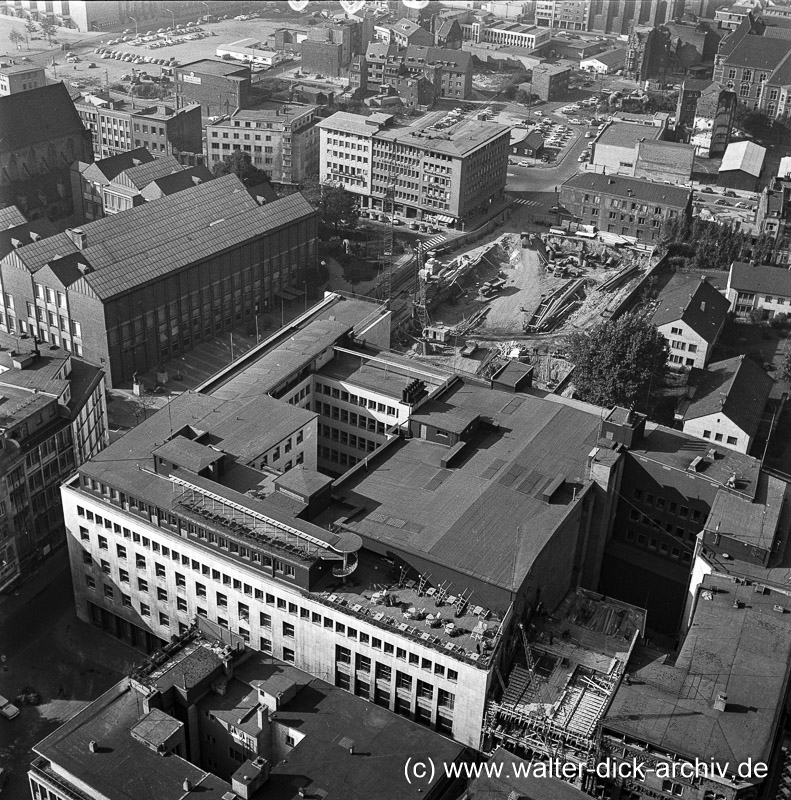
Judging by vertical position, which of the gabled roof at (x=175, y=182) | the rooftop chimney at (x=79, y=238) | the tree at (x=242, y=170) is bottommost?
the tree at (x=242, y=170)

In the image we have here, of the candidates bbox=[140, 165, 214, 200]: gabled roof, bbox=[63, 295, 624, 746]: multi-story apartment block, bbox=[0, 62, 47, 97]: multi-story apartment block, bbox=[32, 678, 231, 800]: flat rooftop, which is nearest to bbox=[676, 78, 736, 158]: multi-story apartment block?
bbox=[140, 165, 214, 200]: gabled roof

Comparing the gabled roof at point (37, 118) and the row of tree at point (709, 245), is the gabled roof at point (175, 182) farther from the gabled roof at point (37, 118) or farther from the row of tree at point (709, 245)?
the row of tree at point (709, 245)

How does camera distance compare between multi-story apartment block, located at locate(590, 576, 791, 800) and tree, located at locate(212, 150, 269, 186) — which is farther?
tree, located at locate(212, 150, 269, 186)

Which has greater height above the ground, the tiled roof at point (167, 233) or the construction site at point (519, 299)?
the tiled roof at point (167, 233)

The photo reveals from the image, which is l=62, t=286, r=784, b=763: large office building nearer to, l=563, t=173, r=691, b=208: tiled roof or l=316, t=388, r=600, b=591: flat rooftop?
l=316, t=388, r=600, b=591: flat rooftop

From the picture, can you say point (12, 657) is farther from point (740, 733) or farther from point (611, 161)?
point (611, 161)

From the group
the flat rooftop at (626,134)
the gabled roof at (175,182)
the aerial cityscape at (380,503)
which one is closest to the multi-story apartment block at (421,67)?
the flat rooftop at (626,134)
